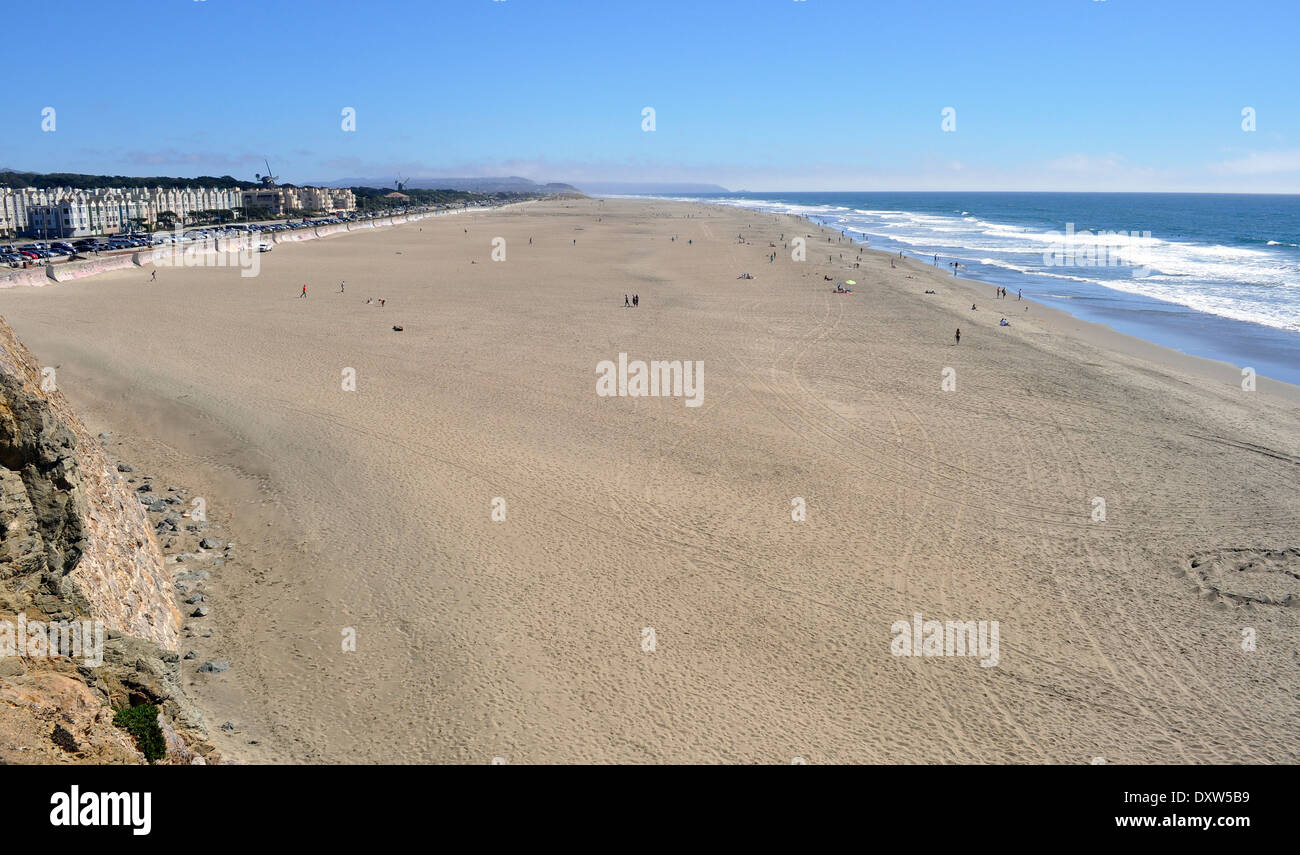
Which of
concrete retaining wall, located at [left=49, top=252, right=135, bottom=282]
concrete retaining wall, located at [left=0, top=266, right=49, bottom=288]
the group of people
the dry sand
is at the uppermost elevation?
concrete retaining wall, located at [left=49, top=252, right=135, bottom=282]

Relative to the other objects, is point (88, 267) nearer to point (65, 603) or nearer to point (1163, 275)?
point (65, 603)

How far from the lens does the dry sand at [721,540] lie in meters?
9.80

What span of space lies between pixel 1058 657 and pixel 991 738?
241cm

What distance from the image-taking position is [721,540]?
14.4 m

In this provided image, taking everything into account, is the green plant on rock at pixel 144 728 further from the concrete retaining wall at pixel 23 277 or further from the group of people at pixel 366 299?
the concrete retaining wall at pixel 23 277

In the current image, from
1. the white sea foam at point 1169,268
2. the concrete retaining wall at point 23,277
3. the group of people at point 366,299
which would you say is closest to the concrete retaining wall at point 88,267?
the concrete retaining wall at point 23,277

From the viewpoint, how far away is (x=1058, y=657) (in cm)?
1115

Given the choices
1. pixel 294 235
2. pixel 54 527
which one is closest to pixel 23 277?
pixel 294 235

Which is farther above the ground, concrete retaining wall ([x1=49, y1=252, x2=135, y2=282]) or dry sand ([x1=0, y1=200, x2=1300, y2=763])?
concrete retaining wall ([x1=49, y1=252, x2=135, y2=282])

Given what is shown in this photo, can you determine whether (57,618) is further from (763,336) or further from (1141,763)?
(763,336)

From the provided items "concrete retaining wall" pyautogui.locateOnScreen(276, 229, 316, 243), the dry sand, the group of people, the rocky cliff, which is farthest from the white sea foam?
"concrete retaining wall" pyautogui.locateOnScreen(276, 229, 316, 243)

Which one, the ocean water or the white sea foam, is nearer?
the ocean water

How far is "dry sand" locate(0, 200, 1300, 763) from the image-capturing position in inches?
386

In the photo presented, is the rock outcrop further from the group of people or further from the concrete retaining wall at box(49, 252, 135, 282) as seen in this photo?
the concrete retaining wall at box(49, 252, 135, 282)
